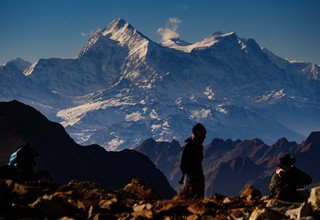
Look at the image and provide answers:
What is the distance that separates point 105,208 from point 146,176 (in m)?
153

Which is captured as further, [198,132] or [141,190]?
[141,190]

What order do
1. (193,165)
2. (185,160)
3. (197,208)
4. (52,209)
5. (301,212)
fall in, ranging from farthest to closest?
1. (193,165)
2. (185,160)
3. (197,208)
4. (52,209)
5. (301,212)

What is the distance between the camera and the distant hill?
114812 mm

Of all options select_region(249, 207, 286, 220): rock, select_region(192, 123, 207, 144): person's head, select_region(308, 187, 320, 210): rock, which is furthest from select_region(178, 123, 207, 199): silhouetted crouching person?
select_region(249, 207, 286, 220): rock

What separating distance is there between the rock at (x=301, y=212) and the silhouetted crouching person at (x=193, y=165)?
5.90 metres

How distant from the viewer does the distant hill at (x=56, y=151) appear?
4520 inches

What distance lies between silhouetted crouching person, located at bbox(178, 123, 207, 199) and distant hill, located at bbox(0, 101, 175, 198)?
285ft

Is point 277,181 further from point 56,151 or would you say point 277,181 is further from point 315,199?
point 56,151

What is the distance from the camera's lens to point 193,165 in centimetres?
1677

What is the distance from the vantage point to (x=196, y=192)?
16906 mm

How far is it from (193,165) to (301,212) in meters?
6.77

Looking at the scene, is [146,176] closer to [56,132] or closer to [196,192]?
[56,132]

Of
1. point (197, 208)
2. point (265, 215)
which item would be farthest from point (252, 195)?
point (265, 215)

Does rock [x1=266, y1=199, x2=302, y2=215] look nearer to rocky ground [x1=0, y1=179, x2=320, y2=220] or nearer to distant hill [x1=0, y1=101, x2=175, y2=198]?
rocky ground [x1=0, y1=179, x2=320, y2=220]
